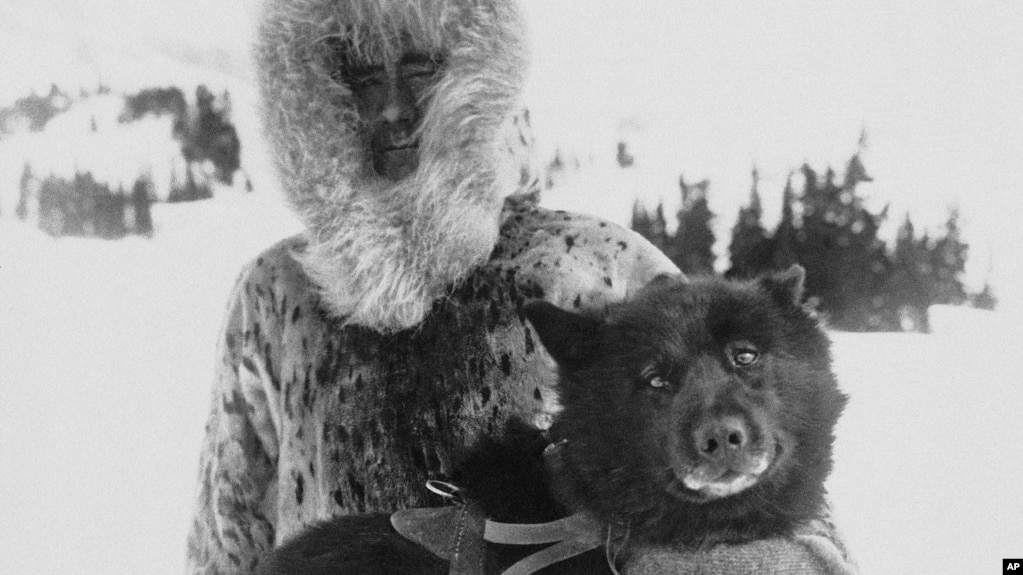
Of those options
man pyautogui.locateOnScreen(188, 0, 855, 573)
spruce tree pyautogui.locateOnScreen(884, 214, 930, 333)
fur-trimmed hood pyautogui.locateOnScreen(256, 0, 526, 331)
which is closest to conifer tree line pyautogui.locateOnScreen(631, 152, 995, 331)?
spruce tree pyautogui.locateOnScreen(884, 214, 930, 333)

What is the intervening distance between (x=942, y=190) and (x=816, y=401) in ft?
3.96

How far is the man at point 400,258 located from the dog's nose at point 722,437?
409mm

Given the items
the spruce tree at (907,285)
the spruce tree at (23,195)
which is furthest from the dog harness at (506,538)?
the spruce tree at (23,195)

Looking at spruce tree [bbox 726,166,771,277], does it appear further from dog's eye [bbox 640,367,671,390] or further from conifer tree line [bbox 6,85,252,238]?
conifer tree line [bbox 6,85,252,238]

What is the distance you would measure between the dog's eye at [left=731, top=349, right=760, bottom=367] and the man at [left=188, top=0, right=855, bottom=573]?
1.12 ft

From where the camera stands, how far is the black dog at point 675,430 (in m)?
0.90

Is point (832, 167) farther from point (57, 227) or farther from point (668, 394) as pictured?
point (57, 227)

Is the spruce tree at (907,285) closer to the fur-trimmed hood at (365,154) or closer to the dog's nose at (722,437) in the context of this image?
the fur-trimmed hood at (365,154)

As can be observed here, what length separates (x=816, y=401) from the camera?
3.19 feet

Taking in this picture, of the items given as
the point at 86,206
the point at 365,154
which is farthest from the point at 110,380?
the point at 365,154

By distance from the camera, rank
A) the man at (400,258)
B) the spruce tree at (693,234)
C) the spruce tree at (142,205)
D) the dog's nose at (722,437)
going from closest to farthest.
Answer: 1. the dog's nose at (722,437)
2. the man at (400,258)
3. the spruce tree at (693,234)
4. the spruce tree at (142,205)

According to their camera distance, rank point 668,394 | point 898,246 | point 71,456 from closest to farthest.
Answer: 1. point 668,394
2. point 898,246
3. point 71,456

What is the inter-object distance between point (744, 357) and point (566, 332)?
0.67 feet

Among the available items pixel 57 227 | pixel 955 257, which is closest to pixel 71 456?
pixel 57 227
